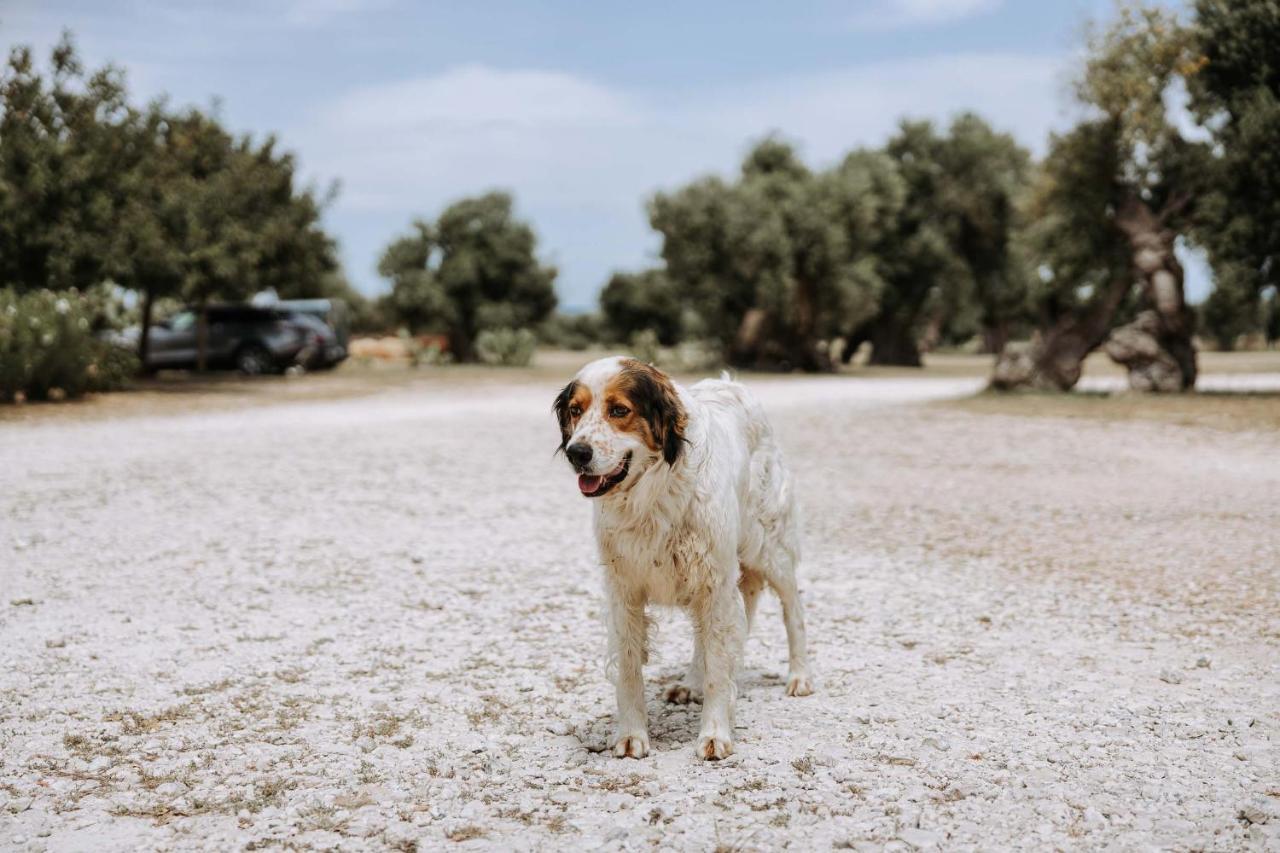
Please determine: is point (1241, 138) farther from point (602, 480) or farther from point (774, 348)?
point (602, 480)

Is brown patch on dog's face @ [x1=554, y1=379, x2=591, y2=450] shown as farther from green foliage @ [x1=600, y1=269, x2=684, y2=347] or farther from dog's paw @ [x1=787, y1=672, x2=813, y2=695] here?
green foliage @ [x1=600, y1=269, x2=684, y2=347]

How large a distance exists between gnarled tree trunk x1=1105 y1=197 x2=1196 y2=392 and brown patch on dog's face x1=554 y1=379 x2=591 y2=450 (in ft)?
69.2

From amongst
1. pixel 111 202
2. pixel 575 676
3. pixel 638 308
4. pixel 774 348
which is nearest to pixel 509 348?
pixel 774 348

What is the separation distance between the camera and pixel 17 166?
21.4 meters

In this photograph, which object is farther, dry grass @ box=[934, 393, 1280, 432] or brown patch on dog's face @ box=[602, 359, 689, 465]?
dry grass @ box=[934, 393, 1280, 432]

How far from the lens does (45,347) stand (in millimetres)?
20219

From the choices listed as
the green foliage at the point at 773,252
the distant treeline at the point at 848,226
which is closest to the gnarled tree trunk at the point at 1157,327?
the distant treeline at the point at 848,226

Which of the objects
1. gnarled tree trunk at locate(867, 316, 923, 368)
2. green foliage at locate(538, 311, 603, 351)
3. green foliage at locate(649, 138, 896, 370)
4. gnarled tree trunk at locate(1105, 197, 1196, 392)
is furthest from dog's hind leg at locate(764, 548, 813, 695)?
green foliage at locate(538, 311, 603, 351)

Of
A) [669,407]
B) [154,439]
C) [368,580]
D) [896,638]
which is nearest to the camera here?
[669,407]

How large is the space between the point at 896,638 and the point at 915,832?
240cm

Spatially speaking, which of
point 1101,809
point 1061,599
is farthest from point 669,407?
point 1061,599

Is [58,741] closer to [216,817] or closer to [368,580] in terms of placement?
[216,817]

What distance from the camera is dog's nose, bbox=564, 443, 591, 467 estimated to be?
3.84 metres

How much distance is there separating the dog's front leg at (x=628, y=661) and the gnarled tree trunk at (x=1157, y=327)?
20.8 m
